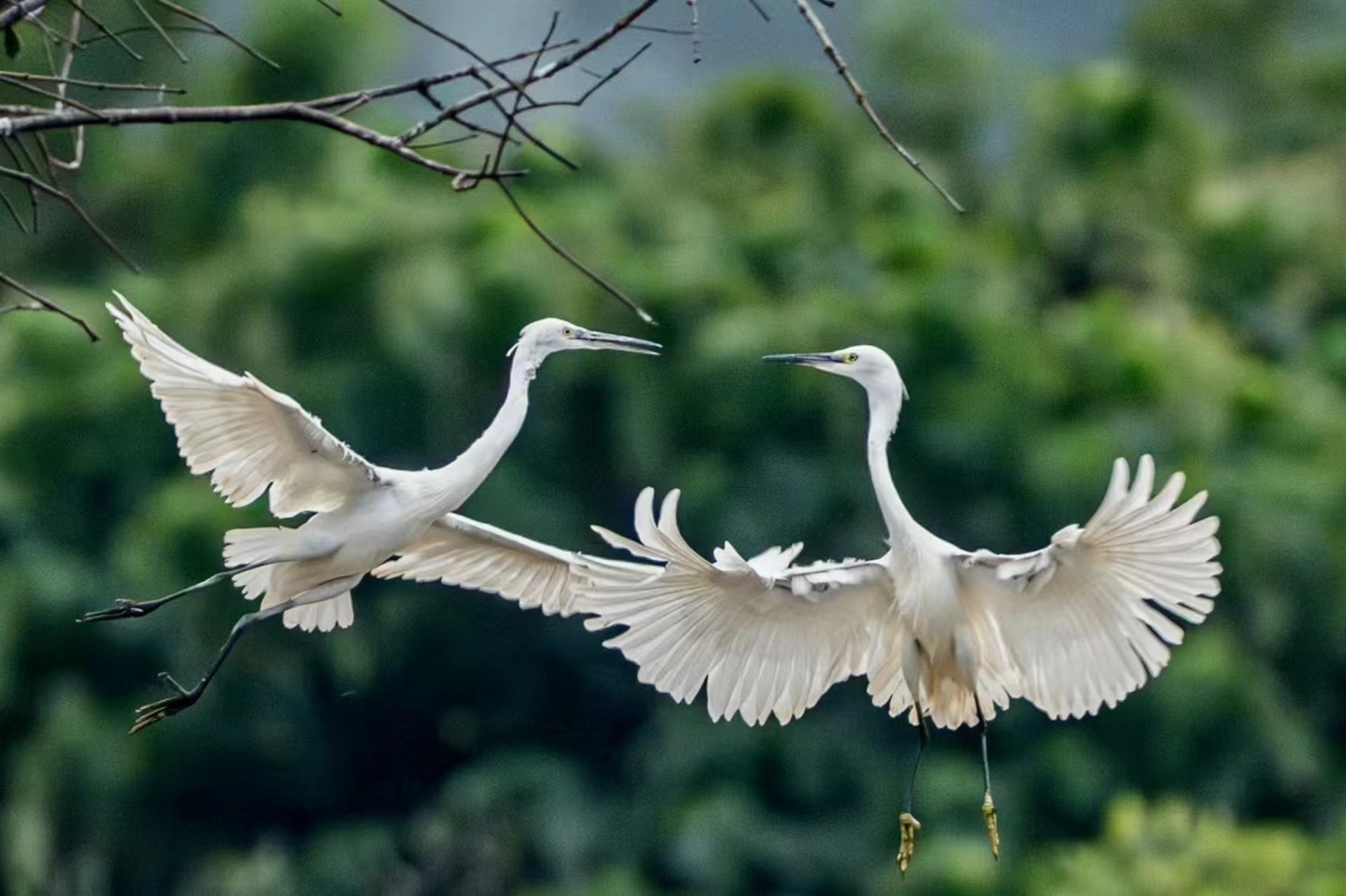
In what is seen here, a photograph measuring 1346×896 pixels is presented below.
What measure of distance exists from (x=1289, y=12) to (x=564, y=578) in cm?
2791

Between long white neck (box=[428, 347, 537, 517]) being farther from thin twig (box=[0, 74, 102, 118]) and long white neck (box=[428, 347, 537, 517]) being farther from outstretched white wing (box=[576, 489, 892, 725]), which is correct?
thin twig (box=[0, 74, 102, 118])

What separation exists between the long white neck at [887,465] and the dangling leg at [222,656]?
0.97 m

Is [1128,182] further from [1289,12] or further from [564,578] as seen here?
[564,578]

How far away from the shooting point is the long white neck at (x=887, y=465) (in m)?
5.13

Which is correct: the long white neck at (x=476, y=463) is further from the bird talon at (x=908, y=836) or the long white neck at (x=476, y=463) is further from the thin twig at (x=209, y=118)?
the thin twig at (x=209, y=118)

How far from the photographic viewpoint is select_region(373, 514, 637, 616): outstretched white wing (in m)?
5.39

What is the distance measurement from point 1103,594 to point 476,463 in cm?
118

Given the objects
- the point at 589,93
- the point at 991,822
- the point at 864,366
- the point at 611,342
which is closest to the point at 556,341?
the point at 611,342

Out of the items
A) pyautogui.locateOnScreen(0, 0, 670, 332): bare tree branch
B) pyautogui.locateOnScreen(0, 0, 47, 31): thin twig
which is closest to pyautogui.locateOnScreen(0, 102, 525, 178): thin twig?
pyautogui.locateOnScreen(0, 0, 670, 332): bare tree branch

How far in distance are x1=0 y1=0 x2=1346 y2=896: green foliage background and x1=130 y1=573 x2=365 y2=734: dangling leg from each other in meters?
9.13

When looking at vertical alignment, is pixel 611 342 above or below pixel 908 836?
above

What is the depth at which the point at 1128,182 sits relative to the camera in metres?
20.2

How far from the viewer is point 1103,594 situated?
16.8ft

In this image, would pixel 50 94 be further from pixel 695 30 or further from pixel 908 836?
pixel 908 836
